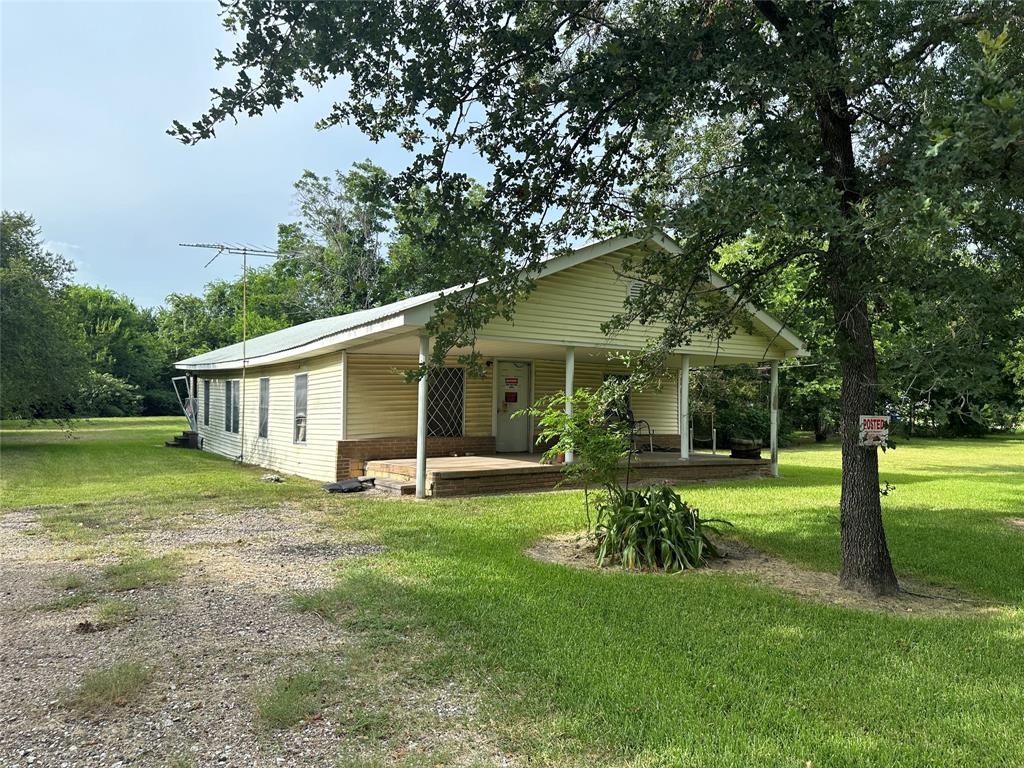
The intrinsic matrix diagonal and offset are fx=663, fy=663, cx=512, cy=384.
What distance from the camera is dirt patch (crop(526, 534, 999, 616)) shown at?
16.0ft

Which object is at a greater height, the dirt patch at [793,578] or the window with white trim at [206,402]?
the window with white trim at [206,402]

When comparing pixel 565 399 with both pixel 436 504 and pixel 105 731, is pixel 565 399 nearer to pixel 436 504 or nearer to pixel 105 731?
pixel 436 504

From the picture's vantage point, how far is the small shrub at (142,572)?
5.21 m

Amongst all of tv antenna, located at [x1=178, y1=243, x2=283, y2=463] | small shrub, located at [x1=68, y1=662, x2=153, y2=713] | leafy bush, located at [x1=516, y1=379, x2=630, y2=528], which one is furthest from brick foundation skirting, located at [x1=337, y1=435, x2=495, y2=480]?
small shrub, located at [x1=68, y1=662, x2=153, y2=713]

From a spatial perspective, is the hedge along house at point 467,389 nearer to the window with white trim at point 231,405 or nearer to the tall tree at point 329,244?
the window with white trim at point 231,405

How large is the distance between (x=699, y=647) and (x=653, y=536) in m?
2.28

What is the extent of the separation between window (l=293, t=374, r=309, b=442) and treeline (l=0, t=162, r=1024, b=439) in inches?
126

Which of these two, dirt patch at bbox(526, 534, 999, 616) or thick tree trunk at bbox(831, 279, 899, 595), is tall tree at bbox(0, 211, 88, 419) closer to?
dirt patch at bbox(526, 534, 999, 616)

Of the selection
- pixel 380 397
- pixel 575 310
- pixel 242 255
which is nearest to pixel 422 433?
pixel 380 397

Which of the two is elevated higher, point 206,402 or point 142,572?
point 206,402

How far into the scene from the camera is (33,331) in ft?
61.0

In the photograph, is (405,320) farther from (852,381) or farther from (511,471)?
(852,381)

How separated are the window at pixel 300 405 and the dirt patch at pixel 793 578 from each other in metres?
7.94

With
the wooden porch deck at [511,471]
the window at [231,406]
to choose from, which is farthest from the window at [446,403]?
the window at [231,406]
